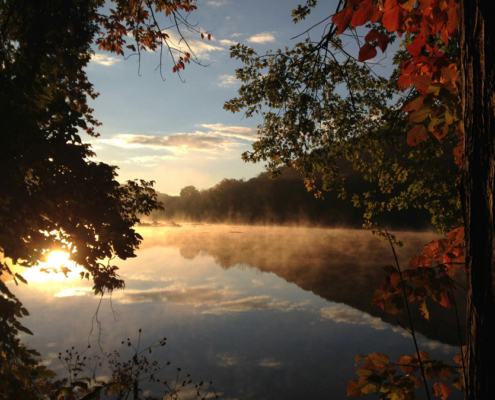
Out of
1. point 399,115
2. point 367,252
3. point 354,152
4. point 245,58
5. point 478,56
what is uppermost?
point 245,58

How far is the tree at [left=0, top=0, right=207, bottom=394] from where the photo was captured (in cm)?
432

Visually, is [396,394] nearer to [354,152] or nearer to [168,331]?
[354,152]

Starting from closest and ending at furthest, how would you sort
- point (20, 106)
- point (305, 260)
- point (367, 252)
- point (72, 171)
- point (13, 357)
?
point (13, 357) → point (20, 106) → point (72, 171) → point (305, 260) → point (367, 252)

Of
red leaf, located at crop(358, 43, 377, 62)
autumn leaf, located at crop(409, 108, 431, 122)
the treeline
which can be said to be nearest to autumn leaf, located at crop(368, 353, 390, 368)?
autumn leaf, located at crop(409, 108, 431, 122)

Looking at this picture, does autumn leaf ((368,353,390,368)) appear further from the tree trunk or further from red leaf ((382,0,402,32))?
red leaf ((382,0,402,32))

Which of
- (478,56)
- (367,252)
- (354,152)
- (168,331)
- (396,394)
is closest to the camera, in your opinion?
(478,56)

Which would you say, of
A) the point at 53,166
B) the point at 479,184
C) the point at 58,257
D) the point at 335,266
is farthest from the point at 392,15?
the point at 335,266

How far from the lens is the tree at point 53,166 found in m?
4.32

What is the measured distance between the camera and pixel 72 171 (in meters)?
5.08

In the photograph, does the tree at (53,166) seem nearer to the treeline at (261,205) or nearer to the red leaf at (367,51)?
the red leaf at (367,51)

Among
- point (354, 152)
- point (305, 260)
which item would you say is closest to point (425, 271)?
point (354, 152)

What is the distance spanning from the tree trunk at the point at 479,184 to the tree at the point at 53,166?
392cm

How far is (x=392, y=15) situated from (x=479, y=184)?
3.20ft

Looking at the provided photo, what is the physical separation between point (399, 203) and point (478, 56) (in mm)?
8121
